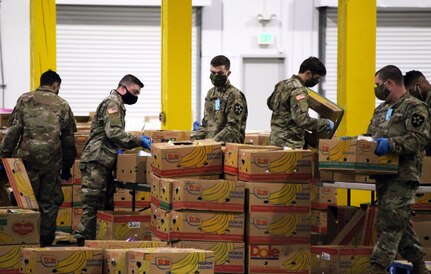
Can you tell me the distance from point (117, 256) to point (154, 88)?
46.1ft

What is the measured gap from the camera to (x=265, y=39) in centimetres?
2197

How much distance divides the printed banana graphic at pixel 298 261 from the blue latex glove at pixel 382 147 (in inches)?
55.7

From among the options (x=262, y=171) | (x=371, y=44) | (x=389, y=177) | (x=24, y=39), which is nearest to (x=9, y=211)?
(x=262, y=171)

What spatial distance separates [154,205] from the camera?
10742 mm

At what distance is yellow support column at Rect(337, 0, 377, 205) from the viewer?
15.3 meters

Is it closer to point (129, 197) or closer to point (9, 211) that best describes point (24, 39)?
point (129, 197)

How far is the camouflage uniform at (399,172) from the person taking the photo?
30.3 feet

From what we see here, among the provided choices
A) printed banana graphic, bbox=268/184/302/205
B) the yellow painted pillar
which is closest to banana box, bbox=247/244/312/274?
printed banana graphic, bbox=268/184/302/205

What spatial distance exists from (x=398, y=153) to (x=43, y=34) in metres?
9.95

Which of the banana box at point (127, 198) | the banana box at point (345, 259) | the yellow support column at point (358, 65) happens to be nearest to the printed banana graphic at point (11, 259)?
the banana box at point (345, 259)

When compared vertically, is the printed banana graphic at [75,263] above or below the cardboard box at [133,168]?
below

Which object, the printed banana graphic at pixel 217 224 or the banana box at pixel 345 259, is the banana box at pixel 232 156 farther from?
the banana box at pixel 345 259

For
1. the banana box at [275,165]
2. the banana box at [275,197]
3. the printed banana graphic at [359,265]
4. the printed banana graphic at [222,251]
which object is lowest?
the printed banana graphic at [359,265]

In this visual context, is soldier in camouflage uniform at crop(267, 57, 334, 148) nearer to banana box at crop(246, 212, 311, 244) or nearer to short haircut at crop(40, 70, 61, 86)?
banana box at crop(246, 212, 311, 244)
